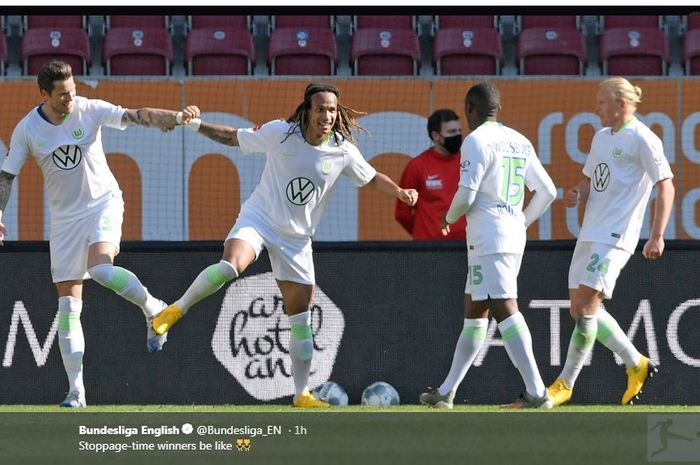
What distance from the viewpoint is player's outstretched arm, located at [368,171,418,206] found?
721cm

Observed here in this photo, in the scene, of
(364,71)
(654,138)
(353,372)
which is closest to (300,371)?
(353,372)

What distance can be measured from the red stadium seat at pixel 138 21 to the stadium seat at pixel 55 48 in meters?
0.55

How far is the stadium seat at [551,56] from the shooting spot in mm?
13477

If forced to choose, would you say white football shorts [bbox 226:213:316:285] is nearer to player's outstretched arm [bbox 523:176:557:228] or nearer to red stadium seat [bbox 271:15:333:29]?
player's outstretched arm [bbox 523:176:557:228]

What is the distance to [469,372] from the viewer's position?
8.02m

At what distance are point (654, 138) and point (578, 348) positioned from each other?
1.21 meters

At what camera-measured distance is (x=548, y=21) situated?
563 inches

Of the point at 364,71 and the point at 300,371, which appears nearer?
the point at 300,371

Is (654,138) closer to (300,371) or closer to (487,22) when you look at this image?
(300,371)

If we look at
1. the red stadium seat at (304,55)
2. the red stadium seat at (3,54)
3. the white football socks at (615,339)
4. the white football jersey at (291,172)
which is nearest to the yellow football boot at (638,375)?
the white football socks at (615,339)

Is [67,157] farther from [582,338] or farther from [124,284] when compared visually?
[582,338]
